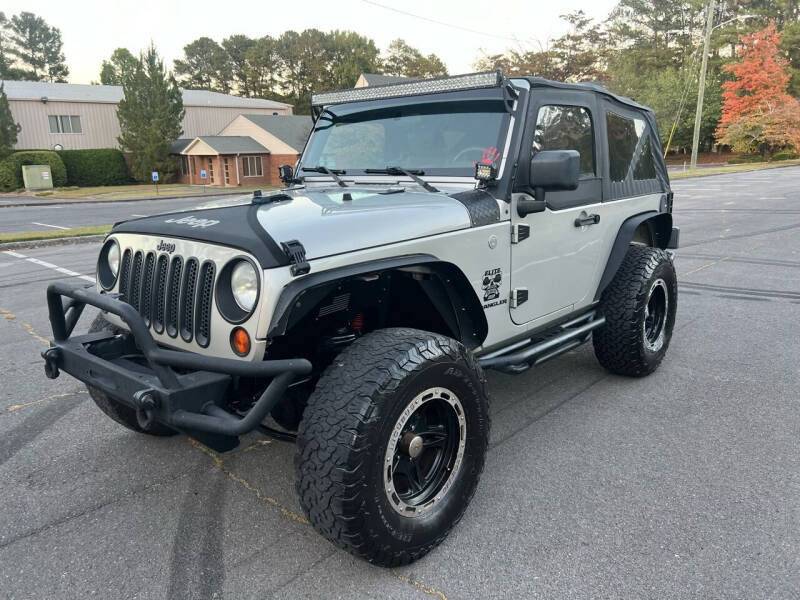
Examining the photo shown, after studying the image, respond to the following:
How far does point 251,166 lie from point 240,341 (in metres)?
41.1

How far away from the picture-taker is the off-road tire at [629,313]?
4.34m

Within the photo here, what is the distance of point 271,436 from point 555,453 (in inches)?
64.6

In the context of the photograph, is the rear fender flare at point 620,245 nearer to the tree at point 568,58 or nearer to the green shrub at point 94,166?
the tree at point 568,58

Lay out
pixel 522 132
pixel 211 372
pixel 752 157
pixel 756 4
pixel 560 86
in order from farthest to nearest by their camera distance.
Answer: pixel 756 4
pixel 752 157
pixel 560 86
pixel 522 132
pixel 211 372

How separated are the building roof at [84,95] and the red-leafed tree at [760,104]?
35979 millimetres

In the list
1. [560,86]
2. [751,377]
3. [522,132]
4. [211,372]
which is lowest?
[751,377]

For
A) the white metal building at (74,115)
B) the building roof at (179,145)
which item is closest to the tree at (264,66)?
the white metal building at (74,115)

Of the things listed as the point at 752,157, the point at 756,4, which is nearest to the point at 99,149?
the point at 752,157

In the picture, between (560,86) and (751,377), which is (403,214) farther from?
(751,377)

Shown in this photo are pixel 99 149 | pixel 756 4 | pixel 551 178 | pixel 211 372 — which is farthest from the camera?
pixel 756 4

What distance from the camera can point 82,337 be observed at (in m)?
2.93

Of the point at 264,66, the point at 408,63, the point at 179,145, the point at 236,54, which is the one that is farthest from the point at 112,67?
the point at 179,145

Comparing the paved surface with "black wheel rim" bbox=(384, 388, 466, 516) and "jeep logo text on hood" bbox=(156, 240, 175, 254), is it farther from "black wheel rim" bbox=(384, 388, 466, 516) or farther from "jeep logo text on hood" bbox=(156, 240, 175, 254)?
"black wheel rim" bbox=(384, 388, 466, 516)

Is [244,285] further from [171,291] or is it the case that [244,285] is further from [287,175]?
[287,175]
